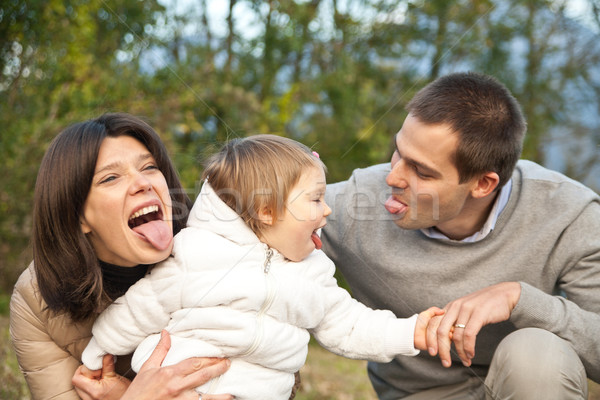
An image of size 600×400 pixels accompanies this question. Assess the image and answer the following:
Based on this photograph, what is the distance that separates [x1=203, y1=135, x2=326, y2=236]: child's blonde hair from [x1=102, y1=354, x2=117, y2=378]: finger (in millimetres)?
707

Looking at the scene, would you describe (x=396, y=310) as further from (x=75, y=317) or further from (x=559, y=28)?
(x=559, y=28)

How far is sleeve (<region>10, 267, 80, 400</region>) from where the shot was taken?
233cm

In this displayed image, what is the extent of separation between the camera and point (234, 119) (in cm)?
759

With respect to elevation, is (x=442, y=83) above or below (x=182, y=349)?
above

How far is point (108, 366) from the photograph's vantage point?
2314 millimetres

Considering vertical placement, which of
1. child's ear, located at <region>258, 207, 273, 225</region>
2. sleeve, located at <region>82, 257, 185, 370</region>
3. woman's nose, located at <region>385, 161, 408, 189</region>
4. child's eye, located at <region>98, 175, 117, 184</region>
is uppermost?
child's eye, located at <region>98, 175, 117, 184</region>

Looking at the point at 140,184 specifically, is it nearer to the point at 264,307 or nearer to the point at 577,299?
the point at 264,307

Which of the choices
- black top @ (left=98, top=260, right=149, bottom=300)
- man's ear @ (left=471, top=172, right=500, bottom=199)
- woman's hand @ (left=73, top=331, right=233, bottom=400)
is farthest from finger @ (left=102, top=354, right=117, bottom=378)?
man's ear @ (left=471, top=172, right=500, bottom=199)

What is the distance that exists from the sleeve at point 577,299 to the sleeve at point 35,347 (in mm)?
1738

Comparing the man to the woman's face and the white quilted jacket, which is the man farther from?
the woman's face

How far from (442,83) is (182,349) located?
1715 mm

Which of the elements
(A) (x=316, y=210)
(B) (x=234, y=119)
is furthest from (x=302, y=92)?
(A) (x=316, y=210)

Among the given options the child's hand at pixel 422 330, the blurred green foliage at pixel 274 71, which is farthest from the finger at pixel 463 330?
the blurred green foliage at pixel 274 71

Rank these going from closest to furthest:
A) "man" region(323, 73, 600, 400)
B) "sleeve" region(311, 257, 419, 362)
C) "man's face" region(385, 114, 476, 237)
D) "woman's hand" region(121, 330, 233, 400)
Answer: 1. "woman's hand" region(121, 330, 233, 400)
2. "sleeve" region(311, 257, 419, 362)
3. "man" region(323, 73, 600, 400)
4. "man's face" region(385, 114, 476, 237)
